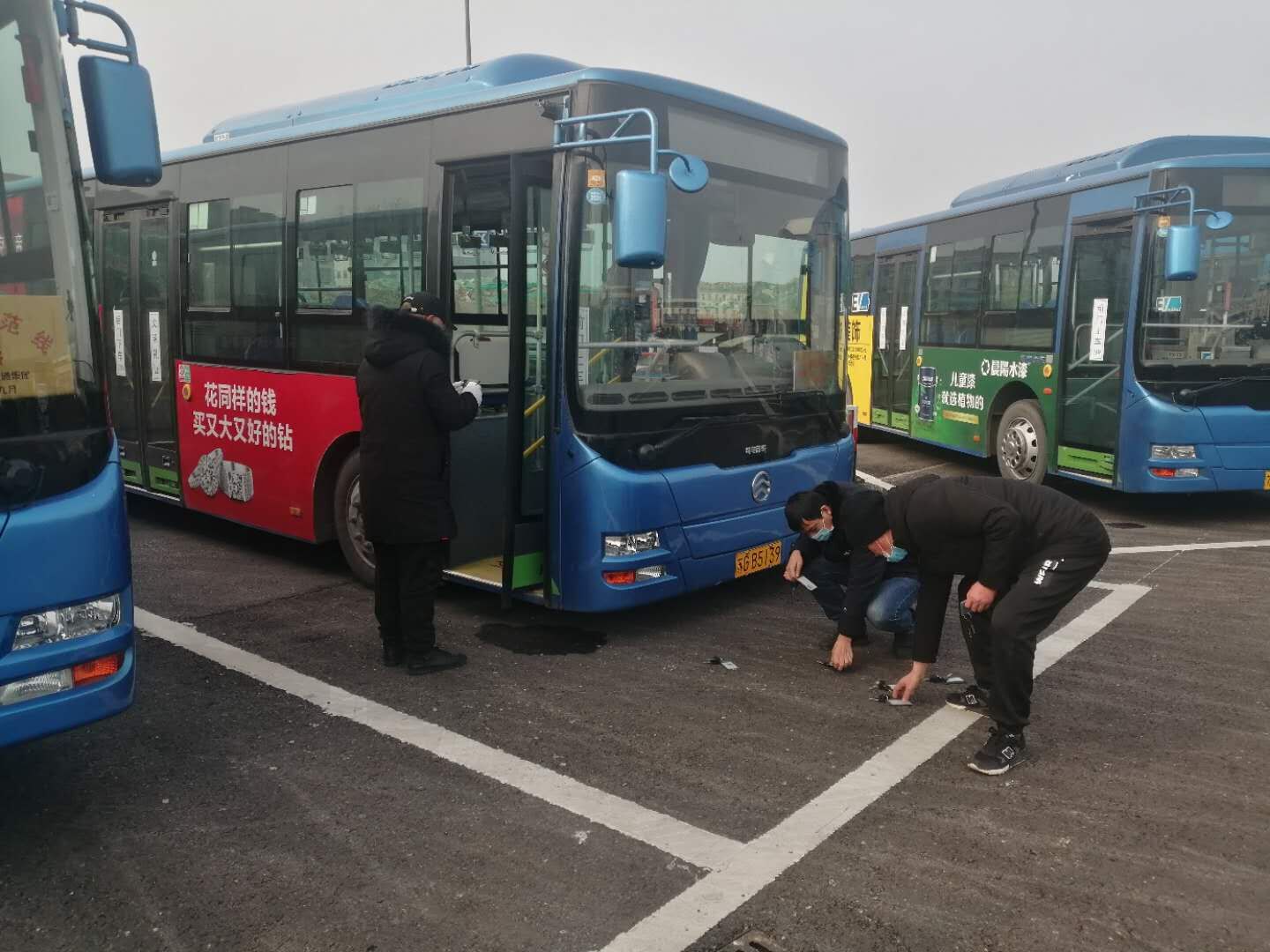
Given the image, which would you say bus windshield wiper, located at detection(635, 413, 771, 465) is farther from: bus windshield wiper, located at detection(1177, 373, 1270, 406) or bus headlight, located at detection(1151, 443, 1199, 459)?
bus windshield wiper, located at detection(1177, 373, 1270, 406)

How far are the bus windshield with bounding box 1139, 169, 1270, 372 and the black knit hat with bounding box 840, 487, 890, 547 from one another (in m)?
5.66

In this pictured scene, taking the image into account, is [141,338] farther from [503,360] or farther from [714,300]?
[714,300]

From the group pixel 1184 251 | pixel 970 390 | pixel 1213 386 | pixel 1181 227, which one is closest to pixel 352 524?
pixel 1184 251

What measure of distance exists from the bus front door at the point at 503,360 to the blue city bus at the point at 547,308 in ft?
0.05

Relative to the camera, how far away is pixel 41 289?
358 centimetres

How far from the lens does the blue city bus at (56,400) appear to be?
3385 mm

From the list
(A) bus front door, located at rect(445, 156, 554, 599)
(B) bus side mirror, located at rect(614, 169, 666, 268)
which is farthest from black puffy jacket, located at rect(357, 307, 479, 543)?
(B) bus side mirror, located at rect(614, 169, 666, 268)

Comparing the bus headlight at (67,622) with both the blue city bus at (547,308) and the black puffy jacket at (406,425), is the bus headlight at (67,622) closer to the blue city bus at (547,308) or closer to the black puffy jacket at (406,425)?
the black puffy jacket at (406,425)

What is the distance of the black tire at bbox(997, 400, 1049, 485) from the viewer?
1081 cm

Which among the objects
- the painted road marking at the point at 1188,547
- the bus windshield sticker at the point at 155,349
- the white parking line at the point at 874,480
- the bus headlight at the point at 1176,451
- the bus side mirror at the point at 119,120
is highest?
the bus side mirror at the point at 119,120

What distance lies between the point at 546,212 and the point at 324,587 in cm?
309

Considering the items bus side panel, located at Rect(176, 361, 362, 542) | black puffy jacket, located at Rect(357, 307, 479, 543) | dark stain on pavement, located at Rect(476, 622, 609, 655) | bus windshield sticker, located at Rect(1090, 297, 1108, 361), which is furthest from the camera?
bus windshield sticker, located at Rect(1090, 297, 1108, 361)

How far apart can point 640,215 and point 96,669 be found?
297cm

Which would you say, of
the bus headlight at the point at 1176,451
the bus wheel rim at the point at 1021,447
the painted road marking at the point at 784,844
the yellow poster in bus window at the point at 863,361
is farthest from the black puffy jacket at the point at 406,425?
the yellow poster in bus window at the point at 863,361
